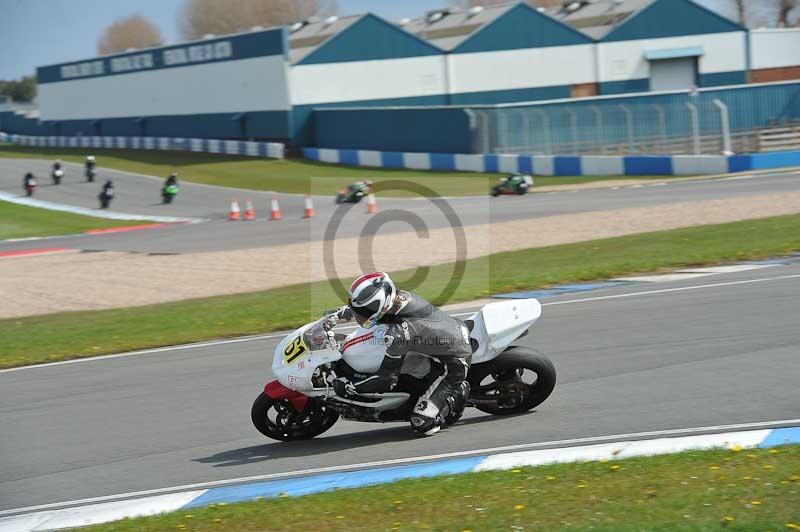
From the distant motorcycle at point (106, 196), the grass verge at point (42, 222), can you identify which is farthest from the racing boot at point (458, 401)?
the distant motorcycle at point (106, 196)

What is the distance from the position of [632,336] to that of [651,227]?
11.4m

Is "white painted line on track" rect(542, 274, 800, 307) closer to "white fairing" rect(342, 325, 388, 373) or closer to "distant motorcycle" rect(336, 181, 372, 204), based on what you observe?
"white fairing" rect(342, 325, 388, 373)

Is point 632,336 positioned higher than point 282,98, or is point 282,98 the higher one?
point 282,98

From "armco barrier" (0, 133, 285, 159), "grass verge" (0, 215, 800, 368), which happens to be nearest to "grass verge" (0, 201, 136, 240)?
"armco barrier" (0, 133, 285, 159)

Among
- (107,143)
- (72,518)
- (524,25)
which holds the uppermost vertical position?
(524,25)

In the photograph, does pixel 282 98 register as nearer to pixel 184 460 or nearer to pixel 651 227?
pixel 651 227

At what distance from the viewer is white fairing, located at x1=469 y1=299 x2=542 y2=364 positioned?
8.48m

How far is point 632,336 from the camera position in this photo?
37.1 ft

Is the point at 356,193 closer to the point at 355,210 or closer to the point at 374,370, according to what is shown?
the point at 355,210

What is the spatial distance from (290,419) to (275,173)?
41984 mm

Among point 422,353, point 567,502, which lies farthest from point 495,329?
point 567,502

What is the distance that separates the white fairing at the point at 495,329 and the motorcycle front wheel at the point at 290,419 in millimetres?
1389

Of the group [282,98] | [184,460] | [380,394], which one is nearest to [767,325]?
[380,394]

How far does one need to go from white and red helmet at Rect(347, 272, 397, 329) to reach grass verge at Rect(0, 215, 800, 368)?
6273mm
